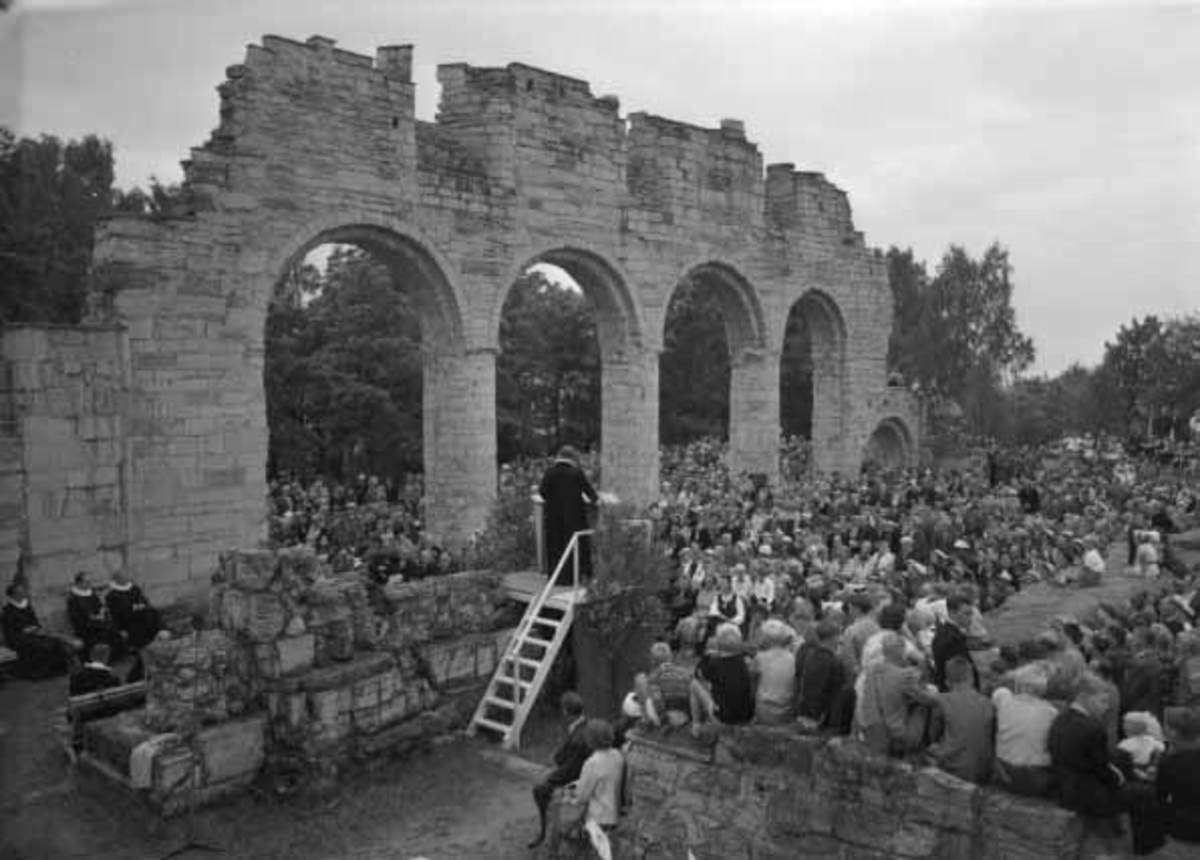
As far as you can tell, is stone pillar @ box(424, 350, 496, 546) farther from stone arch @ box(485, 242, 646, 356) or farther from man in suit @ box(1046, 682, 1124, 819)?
man in suit @ box(1046, 682, 1124, 819)

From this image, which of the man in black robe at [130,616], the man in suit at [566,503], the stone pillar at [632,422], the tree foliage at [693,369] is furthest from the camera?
the tree foliage at [693,369]

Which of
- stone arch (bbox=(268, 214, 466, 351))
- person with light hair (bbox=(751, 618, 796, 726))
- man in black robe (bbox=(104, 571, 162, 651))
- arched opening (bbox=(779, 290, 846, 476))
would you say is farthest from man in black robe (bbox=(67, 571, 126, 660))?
arched opening (bbox=(779, 290, 846, 476))

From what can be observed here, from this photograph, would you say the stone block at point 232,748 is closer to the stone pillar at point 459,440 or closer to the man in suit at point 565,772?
the man in suit at point 565,772

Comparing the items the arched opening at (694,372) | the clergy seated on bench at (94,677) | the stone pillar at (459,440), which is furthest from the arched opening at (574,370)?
the clergy seated on bench at (94,677)

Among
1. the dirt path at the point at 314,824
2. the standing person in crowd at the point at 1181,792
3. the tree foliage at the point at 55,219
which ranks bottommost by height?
the dirt path at the point at 314,824

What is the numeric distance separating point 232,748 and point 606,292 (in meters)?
12.8

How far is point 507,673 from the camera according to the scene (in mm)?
10117

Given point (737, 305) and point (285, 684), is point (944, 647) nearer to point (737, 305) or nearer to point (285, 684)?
point (285, 684)

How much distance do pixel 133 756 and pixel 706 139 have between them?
16778 mm

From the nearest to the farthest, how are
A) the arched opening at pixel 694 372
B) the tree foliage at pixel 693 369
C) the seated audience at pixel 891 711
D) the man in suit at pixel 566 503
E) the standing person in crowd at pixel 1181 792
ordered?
the standing person in crowd at pixel 1181 792
the seated audience at pixel 891 711
the man in suit at pixel 566 503
the arched opening at pixel 694 372
the tree foliage at pixel 693 369

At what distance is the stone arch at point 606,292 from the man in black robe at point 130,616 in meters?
8.75

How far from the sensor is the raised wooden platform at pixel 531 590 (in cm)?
998

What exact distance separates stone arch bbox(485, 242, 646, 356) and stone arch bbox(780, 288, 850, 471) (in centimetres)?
727

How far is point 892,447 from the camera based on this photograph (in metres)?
27.7
